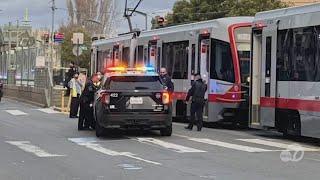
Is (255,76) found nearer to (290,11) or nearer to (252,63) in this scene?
(252,63)

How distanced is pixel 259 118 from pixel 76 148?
581cm

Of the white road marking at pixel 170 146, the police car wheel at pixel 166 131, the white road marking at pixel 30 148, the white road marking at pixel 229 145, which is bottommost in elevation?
the white road marking at pixel 30 148

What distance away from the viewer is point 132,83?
16938mm

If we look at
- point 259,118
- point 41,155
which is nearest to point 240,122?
point 259,118

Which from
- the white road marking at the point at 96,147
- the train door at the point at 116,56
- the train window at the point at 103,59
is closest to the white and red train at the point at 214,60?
the white road marking at the point at 96,147

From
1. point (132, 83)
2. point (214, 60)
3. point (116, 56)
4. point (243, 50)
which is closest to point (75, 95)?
point (116, 56)

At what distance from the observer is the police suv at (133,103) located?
16.7 meters

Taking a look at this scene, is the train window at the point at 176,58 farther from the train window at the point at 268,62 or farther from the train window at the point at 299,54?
the train window at the point at 299,54

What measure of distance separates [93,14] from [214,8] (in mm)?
36746

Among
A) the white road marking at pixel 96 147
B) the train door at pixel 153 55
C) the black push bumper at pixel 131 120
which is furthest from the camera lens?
the train door at pixel 153 55

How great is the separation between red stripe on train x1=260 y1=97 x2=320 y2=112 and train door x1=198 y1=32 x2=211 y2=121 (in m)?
3.37

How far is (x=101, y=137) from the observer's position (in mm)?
17453

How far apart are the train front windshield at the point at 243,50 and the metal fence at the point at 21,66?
20.8 m

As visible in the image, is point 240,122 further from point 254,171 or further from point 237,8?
point 237,8
